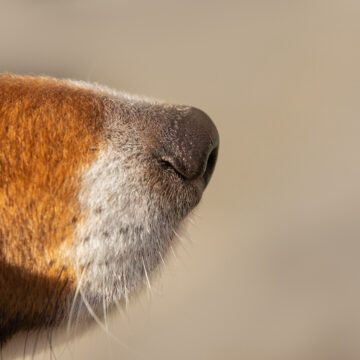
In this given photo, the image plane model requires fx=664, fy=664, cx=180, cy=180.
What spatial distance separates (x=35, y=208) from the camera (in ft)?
7.37

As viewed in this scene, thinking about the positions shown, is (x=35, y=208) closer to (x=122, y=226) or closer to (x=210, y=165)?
(x=122, y=226)

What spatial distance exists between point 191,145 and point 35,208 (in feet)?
1.97

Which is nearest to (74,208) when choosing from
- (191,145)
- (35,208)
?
(35,208)

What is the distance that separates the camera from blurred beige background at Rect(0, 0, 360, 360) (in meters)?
5.26

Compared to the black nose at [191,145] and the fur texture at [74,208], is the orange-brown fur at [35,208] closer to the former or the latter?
the fur texture at [74,208]

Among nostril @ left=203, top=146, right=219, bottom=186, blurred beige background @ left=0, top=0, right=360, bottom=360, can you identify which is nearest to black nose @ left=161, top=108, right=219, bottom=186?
nostril @ left=203, top=146, right=219, bottom=186

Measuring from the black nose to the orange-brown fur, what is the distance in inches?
10.6

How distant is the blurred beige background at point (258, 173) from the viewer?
5262 millimetres

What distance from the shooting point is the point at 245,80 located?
700 centimetres

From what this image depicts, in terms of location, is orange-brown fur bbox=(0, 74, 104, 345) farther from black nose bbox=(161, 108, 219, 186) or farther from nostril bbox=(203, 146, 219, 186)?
nostril bbox=(203, 146, 219, 186)

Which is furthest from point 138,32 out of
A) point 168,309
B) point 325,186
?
point 168,309

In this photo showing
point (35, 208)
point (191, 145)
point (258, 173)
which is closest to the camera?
point (35, 208)

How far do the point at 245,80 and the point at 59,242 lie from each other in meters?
5.04

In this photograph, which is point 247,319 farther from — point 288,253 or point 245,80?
point 245,80
